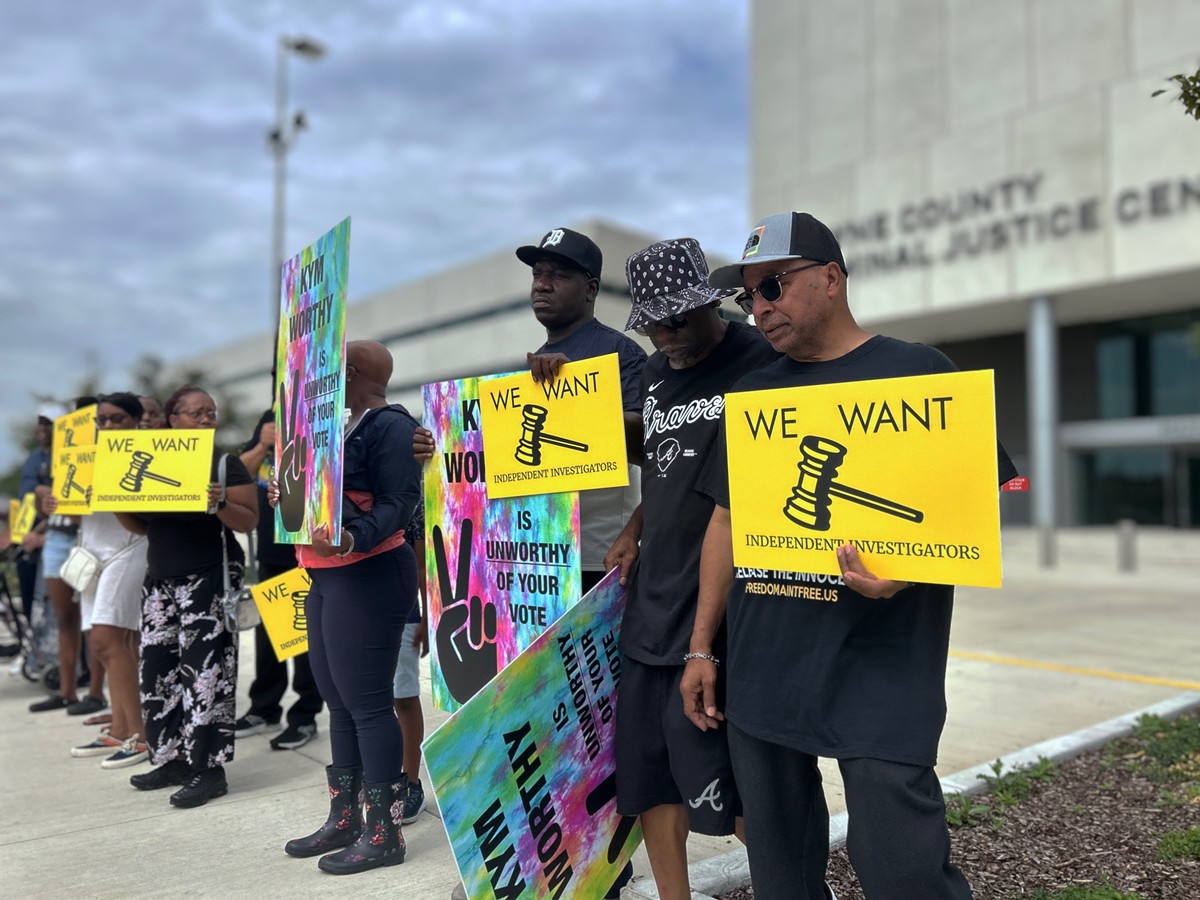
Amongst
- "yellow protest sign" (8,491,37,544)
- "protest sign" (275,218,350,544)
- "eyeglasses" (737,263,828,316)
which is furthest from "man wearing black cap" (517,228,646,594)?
"yellow protest sign" (8,491,37,544)

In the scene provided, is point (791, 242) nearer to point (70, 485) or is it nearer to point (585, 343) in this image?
point (585, 343)

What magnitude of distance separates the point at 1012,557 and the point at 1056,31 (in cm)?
1337

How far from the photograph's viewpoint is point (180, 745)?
484cm

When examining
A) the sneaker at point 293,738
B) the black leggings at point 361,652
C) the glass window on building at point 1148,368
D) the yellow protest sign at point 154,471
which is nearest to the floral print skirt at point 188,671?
the yellow protest sign at point 154,471

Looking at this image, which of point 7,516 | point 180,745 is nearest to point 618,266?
point 7,516

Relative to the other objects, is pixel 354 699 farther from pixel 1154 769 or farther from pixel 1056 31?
pixel 1056 31

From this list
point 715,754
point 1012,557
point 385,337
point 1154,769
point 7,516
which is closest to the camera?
point 715,754

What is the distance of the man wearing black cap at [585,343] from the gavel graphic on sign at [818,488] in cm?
92

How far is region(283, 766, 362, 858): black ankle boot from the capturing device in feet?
→ 12.4

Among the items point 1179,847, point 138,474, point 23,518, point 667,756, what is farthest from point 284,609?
point 1179,847

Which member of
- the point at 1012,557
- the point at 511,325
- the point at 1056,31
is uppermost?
the point at 1056,31

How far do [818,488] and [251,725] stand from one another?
4832 mm

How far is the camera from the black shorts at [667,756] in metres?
2.65

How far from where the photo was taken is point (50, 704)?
6.67m
